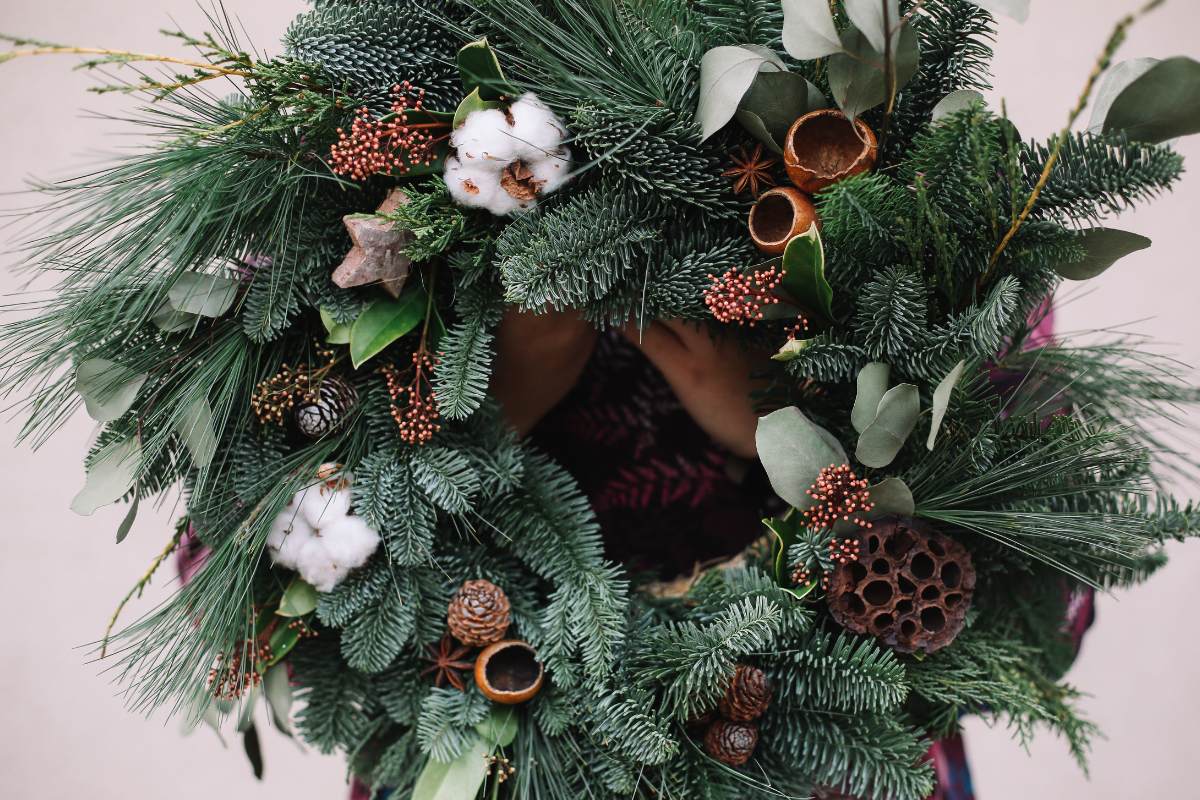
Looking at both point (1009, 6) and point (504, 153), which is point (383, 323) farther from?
point (1009, 6)

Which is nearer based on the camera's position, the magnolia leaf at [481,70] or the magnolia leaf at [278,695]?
the magnolia leaf at [481,70]

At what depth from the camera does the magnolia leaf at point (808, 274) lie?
0.43 m

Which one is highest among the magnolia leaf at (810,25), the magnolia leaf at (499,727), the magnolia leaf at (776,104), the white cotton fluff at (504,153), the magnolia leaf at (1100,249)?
the magnolia leaf at (810,25)

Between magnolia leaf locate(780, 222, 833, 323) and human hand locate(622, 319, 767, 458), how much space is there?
0.09 m

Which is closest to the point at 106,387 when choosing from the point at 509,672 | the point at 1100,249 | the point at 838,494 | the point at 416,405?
the point at 416,405

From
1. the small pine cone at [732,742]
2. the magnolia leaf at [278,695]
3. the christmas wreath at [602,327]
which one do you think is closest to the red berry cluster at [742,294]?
the christmas wreath at [602,327]

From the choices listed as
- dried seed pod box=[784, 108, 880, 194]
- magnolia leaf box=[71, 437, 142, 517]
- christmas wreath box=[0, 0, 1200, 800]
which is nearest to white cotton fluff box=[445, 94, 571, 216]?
christmas wreath box=[0, 0, 1200, 800]

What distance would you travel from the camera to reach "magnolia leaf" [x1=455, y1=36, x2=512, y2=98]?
46 centimetres

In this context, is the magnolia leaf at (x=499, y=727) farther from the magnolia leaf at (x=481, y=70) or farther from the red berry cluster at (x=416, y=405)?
the magnolia leaf at (x=481, y=70)

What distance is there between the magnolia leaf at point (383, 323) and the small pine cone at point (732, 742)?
0.26 meters

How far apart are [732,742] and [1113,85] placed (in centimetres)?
35

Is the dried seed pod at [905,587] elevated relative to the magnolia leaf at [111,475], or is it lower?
lower

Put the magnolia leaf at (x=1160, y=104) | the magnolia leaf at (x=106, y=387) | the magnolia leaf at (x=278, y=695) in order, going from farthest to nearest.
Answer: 1. the magnolia leaf at (x=278, y=695)
2. the magnolia leaf at (x=106, y=387)
3. the magnolia leaf at (x=1160, y=104)

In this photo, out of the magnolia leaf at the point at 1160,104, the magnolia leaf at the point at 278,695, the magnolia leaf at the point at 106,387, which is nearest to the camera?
the magnolia leaf at the point at 1160,104
